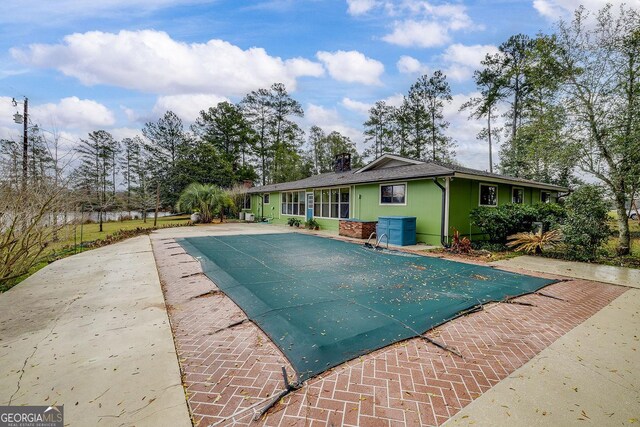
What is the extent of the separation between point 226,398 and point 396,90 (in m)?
28.1

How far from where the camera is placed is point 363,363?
2570 millimetres

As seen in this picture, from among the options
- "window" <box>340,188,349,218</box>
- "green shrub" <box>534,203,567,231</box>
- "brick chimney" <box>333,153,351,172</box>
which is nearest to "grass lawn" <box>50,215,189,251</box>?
"window" <box>340,188,349,218</box>

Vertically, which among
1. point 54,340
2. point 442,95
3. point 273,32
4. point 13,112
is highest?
point 442,95

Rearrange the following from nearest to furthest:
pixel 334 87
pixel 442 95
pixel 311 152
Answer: pixel 334 87 → pixel 442 95 → pixel 311 152

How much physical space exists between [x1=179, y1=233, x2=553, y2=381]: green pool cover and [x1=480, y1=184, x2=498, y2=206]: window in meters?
4.86

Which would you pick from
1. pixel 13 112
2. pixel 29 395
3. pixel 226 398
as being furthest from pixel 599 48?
pixel 13 112

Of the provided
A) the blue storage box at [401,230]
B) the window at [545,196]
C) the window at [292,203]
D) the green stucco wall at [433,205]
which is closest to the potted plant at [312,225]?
the window at [292,203]

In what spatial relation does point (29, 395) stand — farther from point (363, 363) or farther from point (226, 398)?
point (363, 363)

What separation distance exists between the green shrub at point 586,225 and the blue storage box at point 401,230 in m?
4.15

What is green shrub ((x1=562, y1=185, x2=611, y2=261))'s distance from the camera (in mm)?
7082

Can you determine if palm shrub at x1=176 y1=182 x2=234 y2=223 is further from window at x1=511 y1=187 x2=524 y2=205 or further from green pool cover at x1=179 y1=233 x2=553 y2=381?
window at x1=511 y1=187 x2=524 y2=205

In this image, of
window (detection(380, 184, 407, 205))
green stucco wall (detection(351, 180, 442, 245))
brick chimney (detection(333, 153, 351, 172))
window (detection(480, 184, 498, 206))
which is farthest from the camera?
brick chimney (detection(333, 153, 351, 172))

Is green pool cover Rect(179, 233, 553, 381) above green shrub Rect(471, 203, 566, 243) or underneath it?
underneath

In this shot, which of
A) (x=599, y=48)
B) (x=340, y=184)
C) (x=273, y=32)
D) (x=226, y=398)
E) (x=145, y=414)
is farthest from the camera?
(x=340, y=184)
